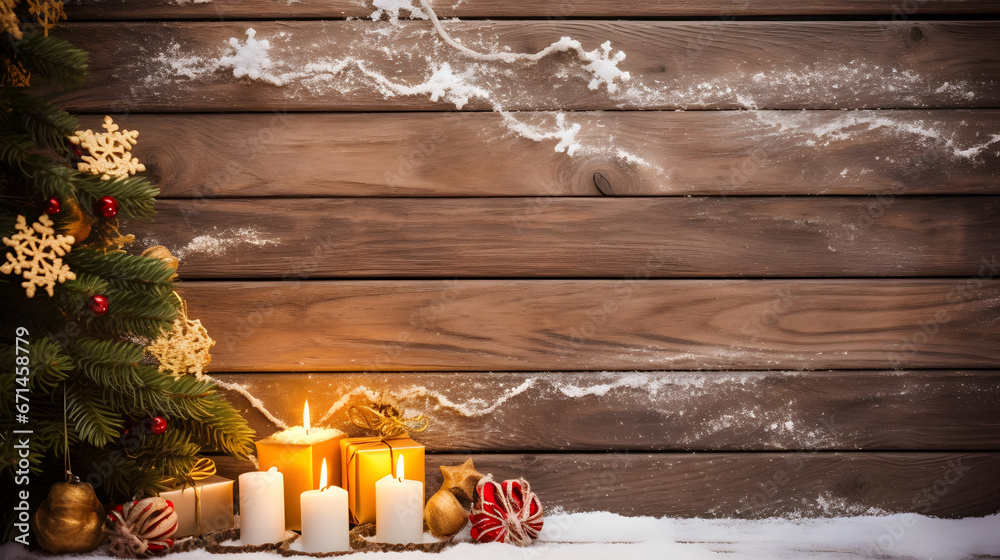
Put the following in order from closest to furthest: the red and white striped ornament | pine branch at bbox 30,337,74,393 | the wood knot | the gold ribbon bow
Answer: pine branch at bbox 30,337,74,393
the red and white striped ornament
the gold ribbon bow
the wood knot

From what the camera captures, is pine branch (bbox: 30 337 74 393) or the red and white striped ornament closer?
pine branch (bbox: 30 337 74 393)

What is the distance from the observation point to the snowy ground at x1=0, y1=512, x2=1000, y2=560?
3.31ft

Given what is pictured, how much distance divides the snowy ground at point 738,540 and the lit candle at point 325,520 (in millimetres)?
58

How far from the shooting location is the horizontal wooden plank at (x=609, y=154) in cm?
118

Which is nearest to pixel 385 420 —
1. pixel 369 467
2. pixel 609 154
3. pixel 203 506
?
pixel 369 467

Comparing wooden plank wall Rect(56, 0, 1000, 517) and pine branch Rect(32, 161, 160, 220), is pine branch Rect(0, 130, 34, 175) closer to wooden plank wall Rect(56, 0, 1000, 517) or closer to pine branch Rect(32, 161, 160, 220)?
pine branch Rect(32, 161, 160, 220)

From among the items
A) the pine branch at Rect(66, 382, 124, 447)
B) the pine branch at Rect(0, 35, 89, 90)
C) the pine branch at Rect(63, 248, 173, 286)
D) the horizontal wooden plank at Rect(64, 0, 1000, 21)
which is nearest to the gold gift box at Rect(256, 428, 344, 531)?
the pine branch at Rect(66, 382, 124, 447)

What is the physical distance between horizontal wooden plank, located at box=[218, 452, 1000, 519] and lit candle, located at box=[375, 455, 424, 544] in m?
0.18

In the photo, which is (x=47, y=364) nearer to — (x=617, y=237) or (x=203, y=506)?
(x=203, y=506)

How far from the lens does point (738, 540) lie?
1.10 meters

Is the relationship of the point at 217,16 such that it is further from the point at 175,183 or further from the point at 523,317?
the point at 523,317

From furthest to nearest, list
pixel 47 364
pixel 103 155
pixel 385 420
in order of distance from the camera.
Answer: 1. pixel 385 420
2. pixel 103 155
3. pixel 47 364

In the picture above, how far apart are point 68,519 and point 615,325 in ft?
3.16

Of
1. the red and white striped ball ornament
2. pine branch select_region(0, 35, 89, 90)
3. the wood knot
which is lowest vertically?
the red and white striped ball ornament
